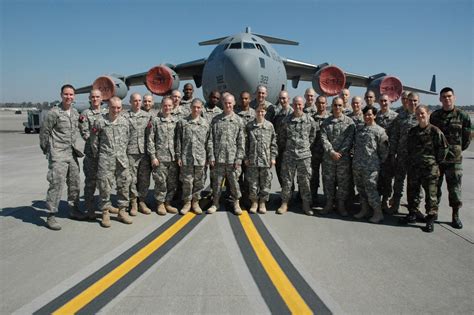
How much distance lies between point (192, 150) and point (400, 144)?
138 inches

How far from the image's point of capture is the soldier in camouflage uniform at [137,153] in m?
5.36

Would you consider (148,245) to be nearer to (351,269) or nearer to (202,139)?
(202,139)

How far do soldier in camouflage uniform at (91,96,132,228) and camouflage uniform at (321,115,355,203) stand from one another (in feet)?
10.7

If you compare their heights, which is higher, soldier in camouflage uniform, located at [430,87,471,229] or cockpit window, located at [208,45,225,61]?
cockpit window, located at [208,45,225,61]

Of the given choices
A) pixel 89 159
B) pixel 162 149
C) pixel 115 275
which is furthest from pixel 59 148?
pixel 115 275

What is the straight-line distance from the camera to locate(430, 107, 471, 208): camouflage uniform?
506cm

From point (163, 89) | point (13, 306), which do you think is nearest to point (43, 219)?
point (13, 306)

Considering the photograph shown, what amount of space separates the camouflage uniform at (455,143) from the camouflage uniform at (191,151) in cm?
377

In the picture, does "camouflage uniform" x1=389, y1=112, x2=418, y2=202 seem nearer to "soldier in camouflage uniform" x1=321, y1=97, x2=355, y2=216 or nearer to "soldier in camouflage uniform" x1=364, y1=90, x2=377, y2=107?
"soldier in camouflage uniform" x1=364, y1=90, x2=377, y2=107

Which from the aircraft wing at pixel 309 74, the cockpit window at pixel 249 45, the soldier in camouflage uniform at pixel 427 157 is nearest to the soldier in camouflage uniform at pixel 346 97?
the soldier in camouflage uniform at pixel 427 157

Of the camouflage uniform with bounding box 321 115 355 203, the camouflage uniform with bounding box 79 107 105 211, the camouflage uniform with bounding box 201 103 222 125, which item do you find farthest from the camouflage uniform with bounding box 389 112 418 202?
the camouflage uniform with bounding box 79 107 105 211

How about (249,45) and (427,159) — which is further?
(249,45)

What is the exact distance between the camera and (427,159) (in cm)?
497

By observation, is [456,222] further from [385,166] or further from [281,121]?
[281,121]
